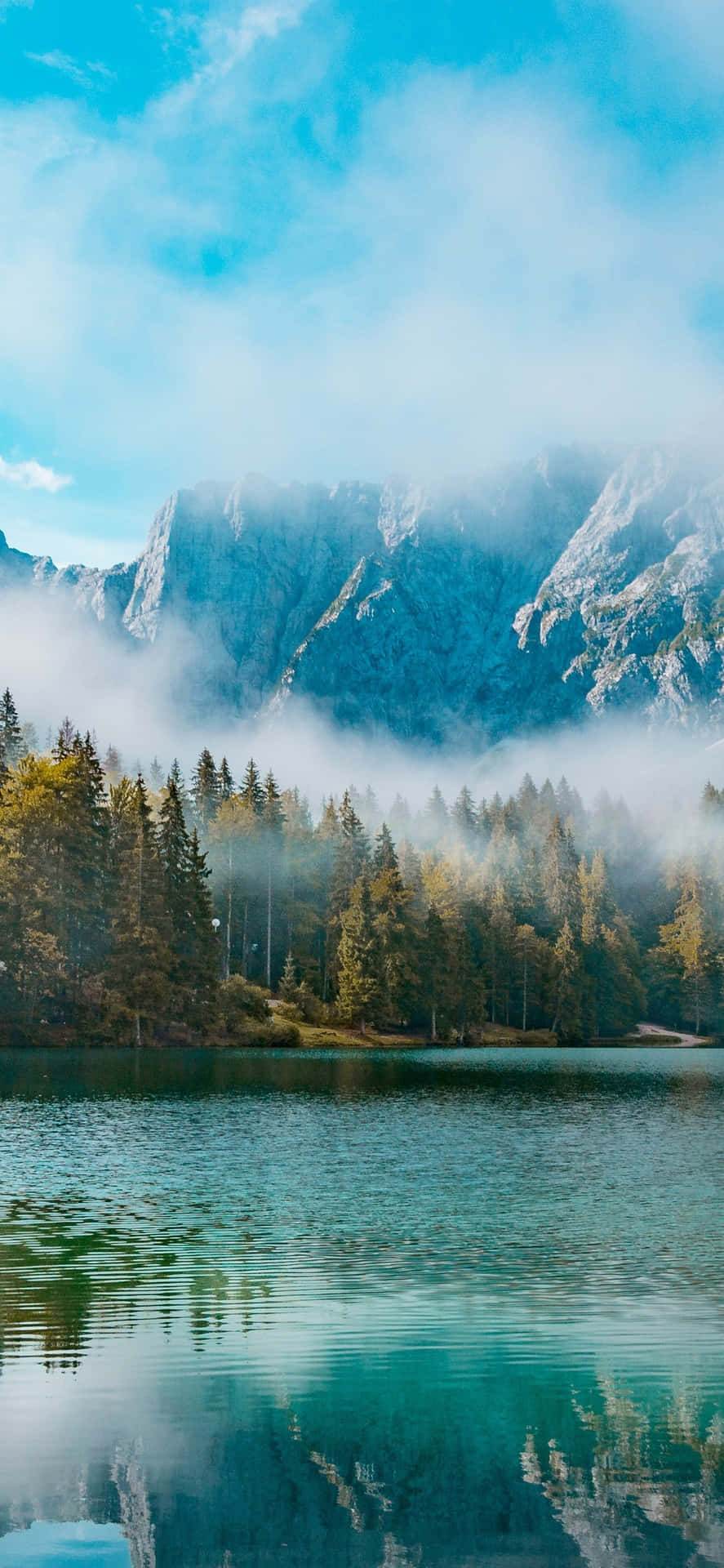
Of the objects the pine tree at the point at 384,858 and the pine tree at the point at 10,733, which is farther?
the pine tree at the point at 10,733

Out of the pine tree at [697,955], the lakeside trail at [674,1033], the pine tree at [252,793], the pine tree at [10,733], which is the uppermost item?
the pine tree at [10,733]

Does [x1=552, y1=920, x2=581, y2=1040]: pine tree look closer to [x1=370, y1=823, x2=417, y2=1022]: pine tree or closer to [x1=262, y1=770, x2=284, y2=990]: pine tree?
[x1=370, y1=823, x2=417, y2=1022]: pine tree

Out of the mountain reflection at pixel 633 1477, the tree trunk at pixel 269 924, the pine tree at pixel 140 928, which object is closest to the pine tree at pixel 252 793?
the tree trunk at pixel 269 924

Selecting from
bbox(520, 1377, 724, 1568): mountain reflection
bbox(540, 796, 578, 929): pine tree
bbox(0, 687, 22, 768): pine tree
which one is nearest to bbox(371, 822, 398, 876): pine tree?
bbox(540, 796, 578, 929): pine tree

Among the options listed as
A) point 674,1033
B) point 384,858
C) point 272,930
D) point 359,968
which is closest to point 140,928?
point 359,968

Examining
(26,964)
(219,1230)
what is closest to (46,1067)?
(26,964)

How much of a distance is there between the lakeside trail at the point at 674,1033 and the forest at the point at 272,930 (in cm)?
283

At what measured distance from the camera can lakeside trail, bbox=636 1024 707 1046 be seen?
179 meters

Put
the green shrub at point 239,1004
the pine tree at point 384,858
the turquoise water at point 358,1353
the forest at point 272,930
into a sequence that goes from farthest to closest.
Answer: the pine tree at point 384,858 → the green shrub at point 239,1004 → the forest at point 272,930 → the turquoise water at point 358,1353

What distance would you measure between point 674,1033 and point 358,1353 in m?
180

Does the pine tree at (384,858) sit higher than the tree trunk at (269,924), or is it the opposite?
the pine tree at (384,858)

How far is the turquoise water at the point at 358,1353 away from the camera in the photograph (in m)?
12.5

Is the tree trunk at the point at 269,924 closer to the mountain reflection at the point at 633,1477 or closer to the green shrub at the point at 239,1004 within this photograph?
the green shrub at the point at 239,1004

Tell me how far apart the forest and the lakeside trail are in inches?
112
